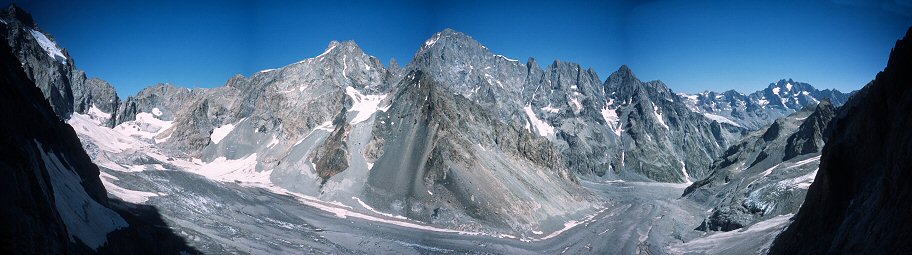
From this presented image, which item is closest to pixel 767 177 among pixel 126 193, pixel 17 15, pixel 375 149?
pixel 375 149

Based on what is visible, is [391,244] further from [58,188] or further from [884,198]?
[884,198]

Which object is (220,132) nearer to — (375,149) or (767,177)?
(375,149)

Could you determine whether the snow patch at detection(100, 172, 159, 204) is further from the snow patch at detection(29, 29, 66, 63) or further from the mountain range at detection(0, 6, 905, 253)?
the snow patch at detection(29, 29, 66, 63)

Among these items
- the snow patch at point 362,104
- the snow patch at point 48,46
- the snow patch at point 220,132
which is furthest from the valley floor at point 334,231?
the snow patch at point 48,46

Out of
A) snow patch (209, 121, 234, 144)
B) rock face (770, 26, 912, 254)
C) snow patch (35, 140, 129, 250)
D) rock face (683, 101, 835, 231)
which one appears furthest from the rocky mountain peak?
rock face (770, 26, 912, 254)

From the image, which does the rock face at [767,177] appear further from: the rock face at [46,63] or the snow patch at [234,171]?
the rock face at [46,63]

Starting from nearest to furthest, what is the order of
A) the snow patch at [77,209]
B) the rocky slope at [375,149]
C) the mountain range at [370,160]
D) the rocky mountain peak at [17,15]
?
the snow patch at [77,209], the mountain range at [370,160], the rocky slope at [375,149], the rocky mountain peak at [17,15]

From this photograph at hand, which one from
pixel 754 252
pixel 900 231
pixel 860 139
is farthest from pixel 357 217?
pixel 900 231
